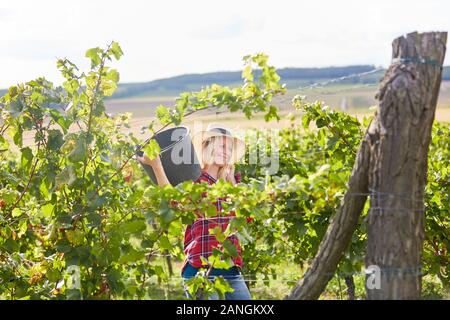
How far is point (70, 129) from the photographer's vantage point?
12.3ft

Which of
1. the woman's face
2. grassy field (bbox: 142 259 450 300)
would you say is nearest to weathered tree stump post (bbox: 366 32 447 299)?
the woman's face

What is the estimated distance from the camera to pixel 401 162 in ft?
8.81

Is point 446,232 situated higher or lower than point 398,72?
lower

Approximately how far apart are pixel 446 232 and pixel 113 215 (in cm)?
261

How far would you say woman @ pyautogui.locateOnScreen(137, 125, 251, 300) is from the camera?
3694mm

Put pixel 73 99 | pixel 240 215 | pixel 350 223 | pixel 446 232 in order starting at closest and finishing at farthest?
pixel 350 223
pixel 240 215
pixel 73 99
pixel 446 232

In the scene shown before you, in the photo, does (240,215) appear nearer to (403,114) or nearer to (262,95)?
(262,95)

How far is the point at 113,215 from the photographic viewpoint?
3584mm

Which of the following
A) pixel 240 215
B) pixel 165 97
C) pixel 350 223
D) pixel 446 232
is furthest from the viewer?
pixel 165 97

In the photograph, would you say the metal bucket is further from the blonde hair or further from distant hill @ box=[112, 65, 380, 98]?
distant hill @ box=[112, 65, 380, 98]

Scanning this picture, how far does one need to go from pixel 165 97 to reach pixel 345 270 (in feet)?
104
